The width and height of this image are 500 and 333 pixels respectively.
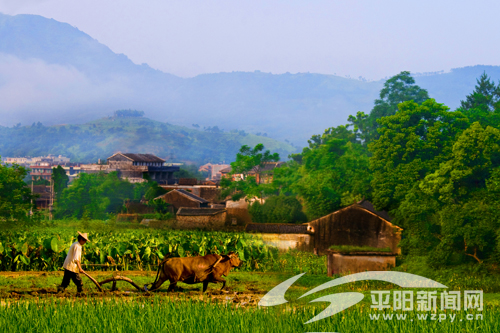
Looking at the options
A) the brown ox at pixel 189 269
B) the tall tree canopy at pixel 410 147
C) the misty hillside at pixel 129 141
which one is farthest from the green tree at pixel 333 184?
the misty hillside at pixel 129 141

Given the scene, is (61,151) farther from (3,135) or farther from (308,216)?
(308,216)

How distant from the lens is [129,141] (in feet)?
563

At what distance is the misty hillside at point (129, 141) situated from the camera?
16512cm

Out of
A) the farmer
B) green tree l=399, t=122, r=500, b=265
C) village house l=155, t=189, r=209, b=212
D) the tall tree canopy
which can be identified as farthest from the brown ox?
village house l=155, t=189, r=209, b=212

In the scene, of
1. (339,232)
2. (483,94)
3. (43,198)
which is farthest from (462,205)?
(43,198)

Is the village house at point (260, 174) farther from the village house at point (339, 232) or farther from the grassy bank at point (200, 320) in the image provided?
the grassy bank at point (200, 320)

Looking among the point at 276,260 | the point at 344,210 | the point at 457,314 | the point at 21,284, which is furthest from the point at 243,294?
the point at 344,210

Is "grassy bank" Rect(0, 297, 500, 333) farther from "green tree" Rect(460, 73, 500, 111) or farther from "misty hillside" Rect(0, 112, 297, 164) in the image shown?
"misty hillside" Rect(0, 112, 297, 164)

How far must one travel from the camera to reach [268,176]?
5119 cm

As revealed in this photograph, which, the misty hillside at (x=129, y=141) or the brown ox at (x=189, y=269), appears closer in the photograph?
the brown ox at (x=189, y=269)

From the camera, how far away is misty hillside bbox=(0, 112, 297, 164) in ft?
542

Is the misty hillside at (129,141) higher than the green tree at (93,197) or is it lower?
higher

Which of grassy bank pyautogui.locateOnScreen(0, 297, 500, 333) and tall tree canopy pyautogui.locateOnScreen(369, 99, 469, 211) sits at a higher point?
tall tree canopy pyautogui.locateOnScreen(369, 99, 469, 211)

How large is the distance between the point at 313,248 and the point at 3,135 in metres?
190
